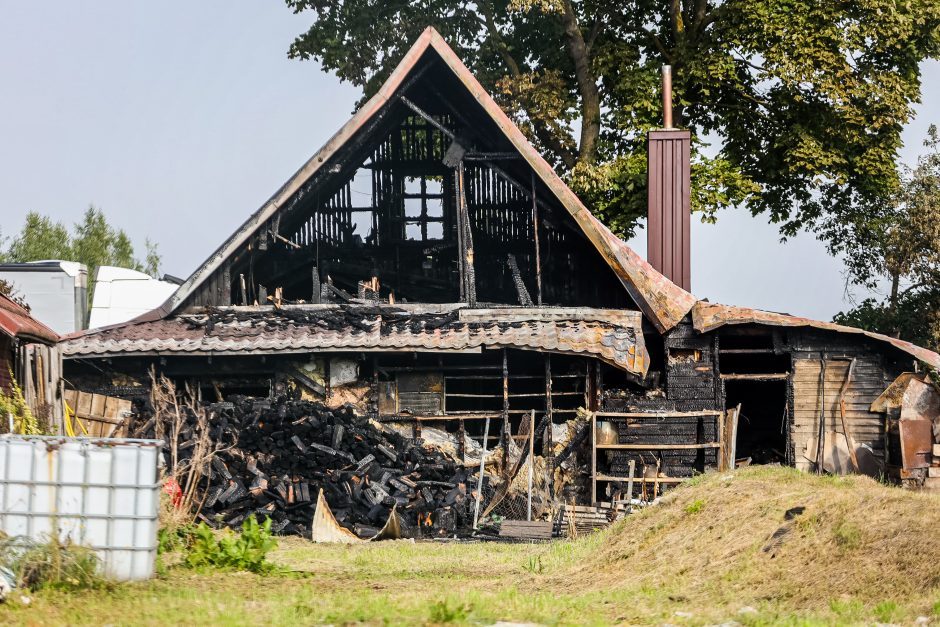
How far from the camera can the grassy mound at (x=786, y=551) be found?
9.84 m

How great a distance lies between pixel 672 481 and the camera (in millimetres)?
18375

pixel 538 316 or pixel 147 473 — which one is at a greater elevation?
pixel 538 316

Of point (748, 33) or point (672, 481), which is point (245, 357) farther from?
point (748, 33)

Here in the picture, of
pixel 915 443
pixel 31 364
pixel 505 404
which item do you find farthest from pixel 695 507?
pixel 31 364

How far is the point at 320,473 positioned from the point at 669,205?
851 centimetres

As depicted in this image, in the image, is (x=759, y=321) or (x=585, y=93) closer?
(x=759, y=321)

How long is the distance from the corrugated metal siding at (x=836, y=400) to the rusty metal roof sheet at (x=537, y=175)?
232cm

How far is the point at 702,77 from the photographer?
87.4ft

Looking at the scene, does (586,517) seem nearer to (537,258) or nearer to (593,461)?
(593,461)

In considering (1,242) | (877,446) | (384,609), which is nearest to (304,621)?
(384,609)

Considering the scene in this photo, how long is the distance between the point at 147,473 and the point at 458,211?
10387mm

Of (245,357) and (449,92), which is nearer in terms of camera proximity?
(245,357)

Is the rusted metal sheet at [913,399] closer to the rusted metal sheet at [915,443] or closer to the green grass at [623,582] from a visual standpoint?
the rusted metal sheet at [915,443]

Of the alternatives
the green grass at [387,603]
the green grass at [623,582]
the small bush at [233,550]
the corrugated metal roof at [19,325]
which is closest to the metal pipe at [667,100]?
the green grass at [623,582]
